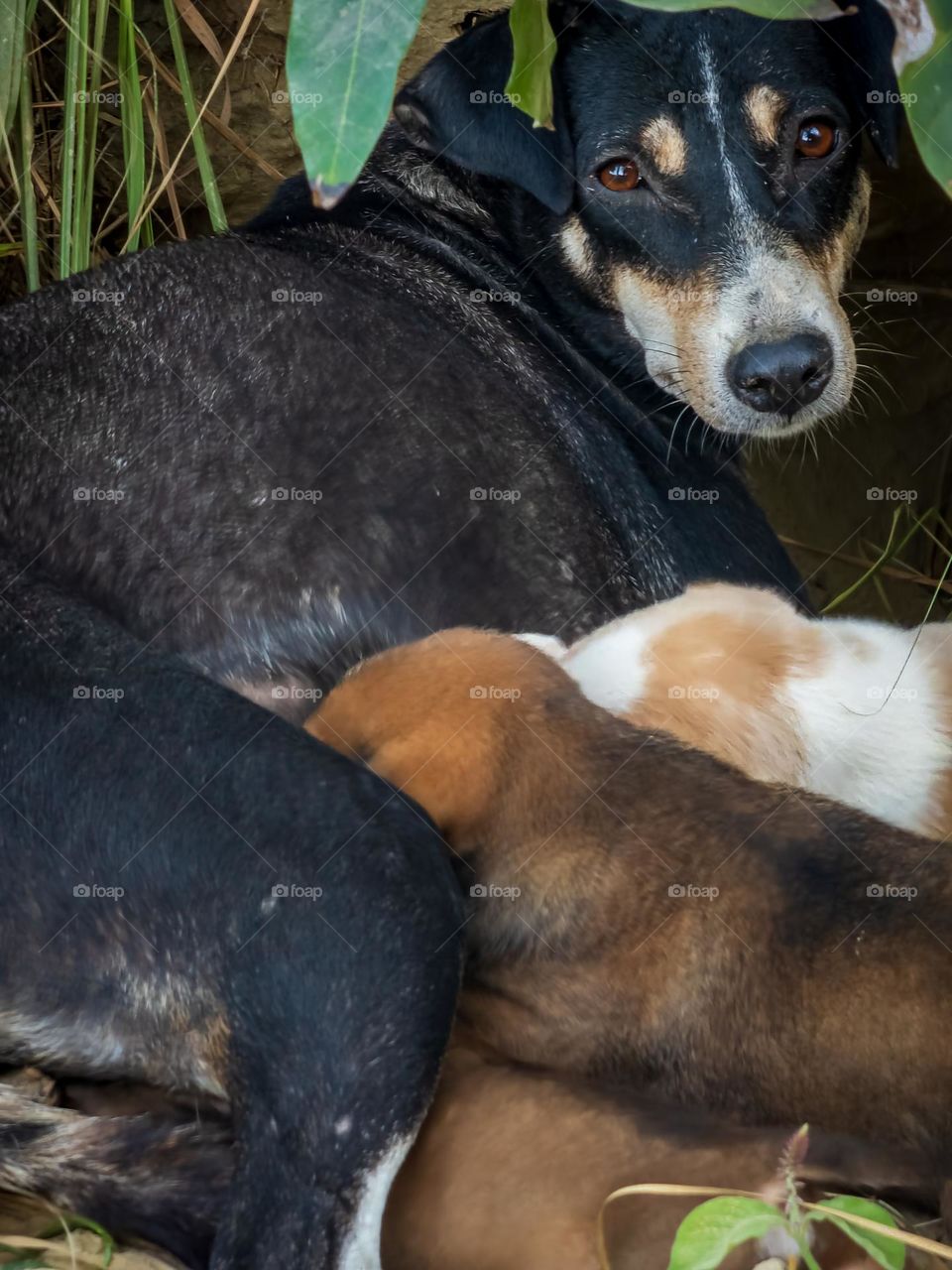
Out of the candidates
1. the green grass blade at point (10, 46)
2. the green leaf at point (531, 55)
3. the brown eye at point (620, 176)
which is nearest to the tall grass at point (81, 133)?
the green grass blade at point (10, 46)

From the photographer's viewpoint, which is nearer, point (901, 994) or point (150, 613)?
point (901, 994)

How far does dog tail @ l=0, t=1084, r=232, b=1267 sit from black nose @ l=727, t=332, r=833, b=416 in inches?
65.7

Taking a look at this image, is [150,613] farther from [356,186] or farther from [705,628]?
[356,186]

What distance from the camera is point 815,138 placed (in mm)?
3145

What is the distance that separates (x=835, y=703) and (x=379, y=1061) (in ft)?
2.75

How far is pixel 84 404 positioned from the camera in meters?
2.70

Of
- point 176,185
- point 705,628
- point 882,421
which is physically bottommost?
point 882,421

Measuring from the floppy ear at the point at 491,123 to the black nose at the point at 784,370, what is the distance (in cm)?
51

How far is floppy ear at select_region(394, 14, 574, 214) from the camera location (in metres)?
3.10

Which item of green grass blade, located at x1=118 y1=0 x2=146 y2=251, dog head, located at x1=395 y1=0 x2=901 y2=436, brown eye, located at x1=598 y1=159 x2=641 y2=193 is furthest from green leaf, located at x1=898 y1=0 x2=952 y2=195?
green grass blade, located at x1=118 y1=0 x2=146 y2=251

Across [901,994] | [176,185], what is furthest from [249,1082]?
[176,185]

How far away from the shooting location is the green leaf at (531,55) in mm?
2555

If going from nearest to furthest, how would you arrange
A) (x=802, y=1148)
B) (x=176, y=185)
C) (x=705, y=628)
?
(x=802, y=1148) → (x=705, y=628) → (x=176, y=185)

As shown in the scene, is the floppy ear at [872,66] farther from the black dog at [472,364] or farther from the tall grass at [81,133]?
the tall grass at [81,133]
